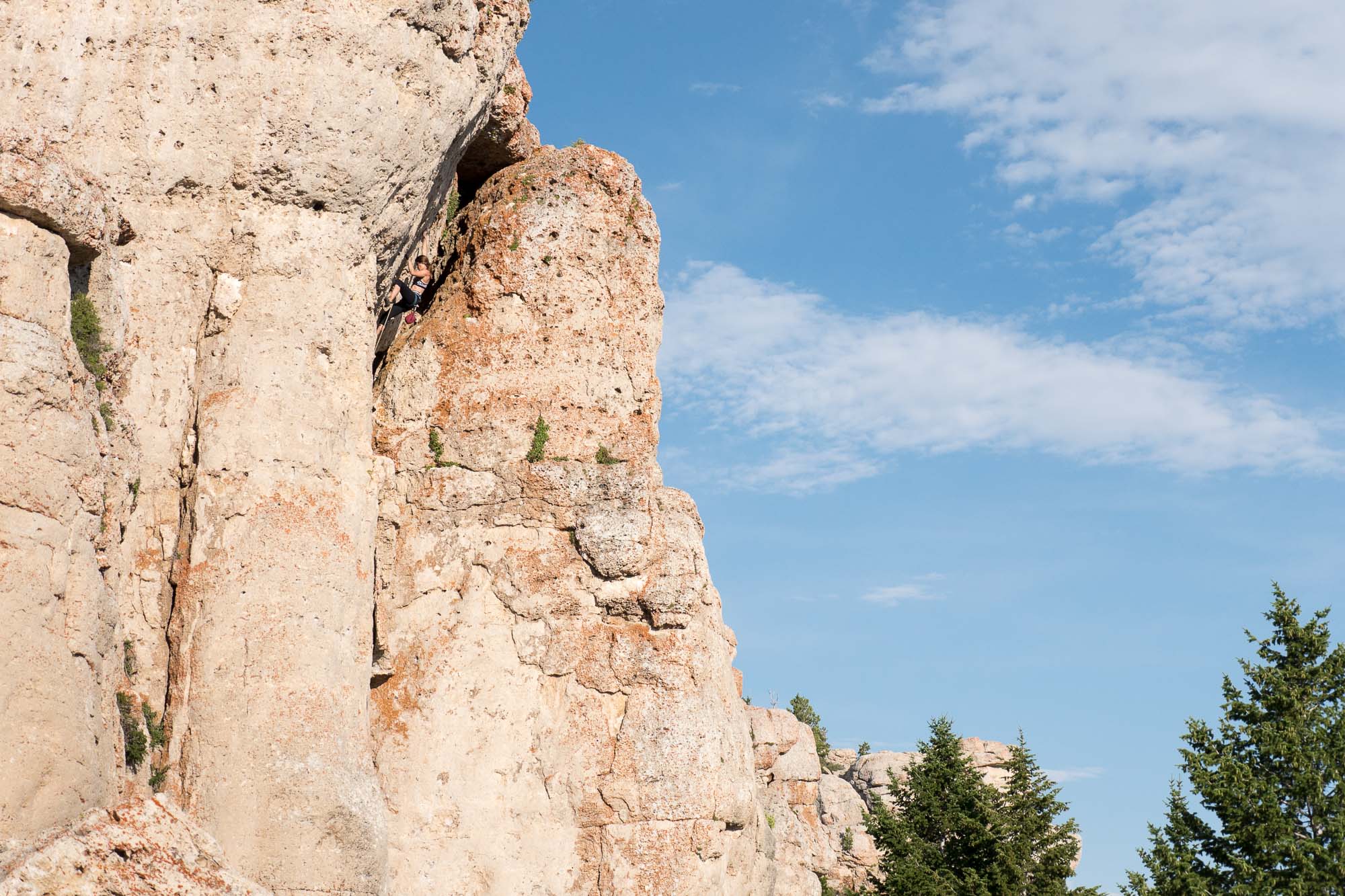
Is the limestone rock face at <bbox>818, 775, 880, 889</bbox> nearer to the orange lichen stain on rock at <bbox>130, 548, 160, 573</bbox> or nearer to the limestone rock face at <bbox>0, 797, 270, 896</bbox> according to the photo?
the orange lichen stain on rock at <bbox>130, 548, 160, 573</bbox>

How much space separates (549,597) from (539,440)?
2.51 m

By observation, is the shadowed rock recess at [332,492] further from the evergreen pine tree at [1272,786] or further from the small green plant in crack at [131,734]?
the evergreen pine tree at [1272,786]

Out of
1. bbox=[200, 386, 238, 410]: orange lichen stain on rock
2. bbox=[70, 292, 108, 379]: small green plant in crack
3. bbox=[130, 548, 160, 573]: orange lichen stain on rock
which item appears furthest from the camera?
bbox=[200, 386, 238, 410]: orange lichen stain on rock

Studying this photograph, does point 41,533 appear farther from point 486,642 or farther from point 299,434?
point 486,642

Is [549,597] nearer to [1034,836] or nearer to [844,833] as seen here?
[1034,836]

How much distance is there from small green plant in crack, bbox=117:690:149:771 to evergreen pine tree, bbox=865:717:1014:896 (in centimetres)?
2005

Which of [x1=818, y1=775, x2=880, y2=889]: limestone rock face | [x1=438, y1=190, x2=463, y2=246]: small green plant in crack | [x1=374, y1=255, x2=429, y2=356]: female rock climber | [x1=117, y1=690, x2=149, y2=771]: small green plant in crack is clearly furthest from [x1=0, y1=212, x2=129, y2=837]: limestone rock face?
[x1=818, y1=775, x2=880, y2=889]: limestone rock face

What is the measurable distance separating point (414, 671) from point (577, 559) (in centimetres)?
294

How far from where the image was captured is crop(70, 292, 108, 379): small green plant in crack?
1588 cm

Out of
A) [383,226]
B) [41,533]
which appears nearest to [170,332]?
[383,226]

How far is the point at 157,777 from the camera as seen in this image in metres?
16.8

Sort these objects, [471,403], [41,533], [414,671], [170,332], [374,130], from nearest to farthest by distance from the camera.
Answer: [41,533]
[170,332]
[374,130]
[414,671]
[471,403]

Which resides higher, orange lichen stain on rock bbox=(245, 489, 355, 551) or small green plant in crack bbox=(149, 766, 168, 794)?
orange lichen stain on rock bbox=(245, 489, 355, 551)

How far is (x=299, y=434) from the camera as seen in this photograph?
1838 centimetres
